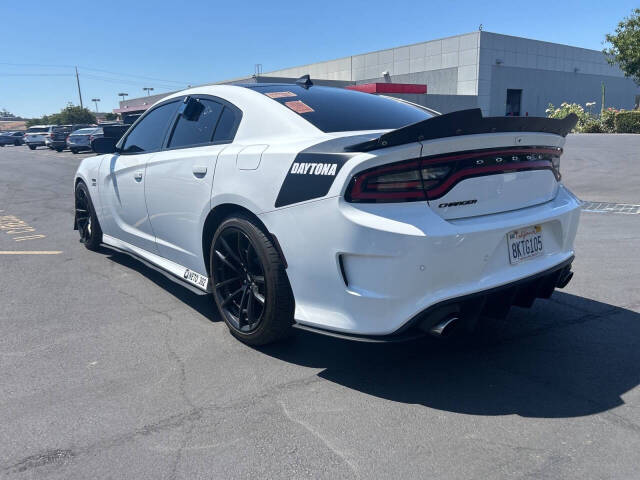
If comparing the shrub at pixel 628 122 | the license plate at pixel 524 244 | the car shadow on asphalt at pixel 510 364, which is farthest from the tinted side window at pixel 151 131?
the shrub at pixel 628 122

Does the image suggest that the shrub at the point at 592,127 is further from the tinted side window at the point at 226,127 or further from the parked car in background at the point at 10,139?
the parked car in background at the point at 10,139

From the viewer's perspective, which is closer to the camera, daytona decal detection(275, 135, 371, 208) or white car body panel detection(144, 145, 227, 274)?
daytona decal detection(275, 135, 371, 208)

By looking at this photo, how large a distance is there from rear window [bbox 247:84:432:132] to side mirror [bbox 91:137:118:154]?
2.15 m

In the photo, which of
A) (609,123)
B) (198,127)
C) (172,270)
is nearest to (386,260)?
(198,127)

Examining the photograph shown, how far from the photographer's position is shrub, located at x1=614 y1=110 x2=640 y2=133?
20.3 m

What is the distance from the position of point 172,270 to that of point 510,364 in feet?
8.31

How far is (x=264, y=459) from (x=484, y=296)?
51.9 inches

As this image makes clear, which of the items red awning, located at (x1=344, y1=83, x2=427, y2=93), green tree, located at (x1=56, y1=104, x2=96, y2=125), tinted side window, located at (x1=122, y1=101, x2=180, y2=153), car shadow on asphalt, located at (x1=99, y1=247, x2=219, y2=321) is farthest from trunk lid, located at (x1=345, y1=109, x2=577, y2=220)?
green tree, located at (x1=56, y1=104, x2=96, y2=125)

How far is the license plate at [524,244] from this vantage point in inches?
111

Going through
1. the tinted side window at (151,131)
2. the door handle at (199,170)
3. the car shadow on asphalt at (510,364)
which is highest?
the tinted side window at (151,131)

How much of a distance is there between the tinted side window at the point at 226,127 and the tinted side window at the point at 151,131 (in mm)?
852

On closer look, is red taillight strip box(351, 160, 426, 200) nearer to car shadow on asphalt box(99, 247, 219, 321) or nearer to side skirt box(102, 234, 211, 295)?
side skirt box(102, 234, 211, 295)

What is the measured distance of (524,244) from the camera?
114 inches

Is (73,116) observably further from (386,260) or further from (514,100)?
(386,260)
